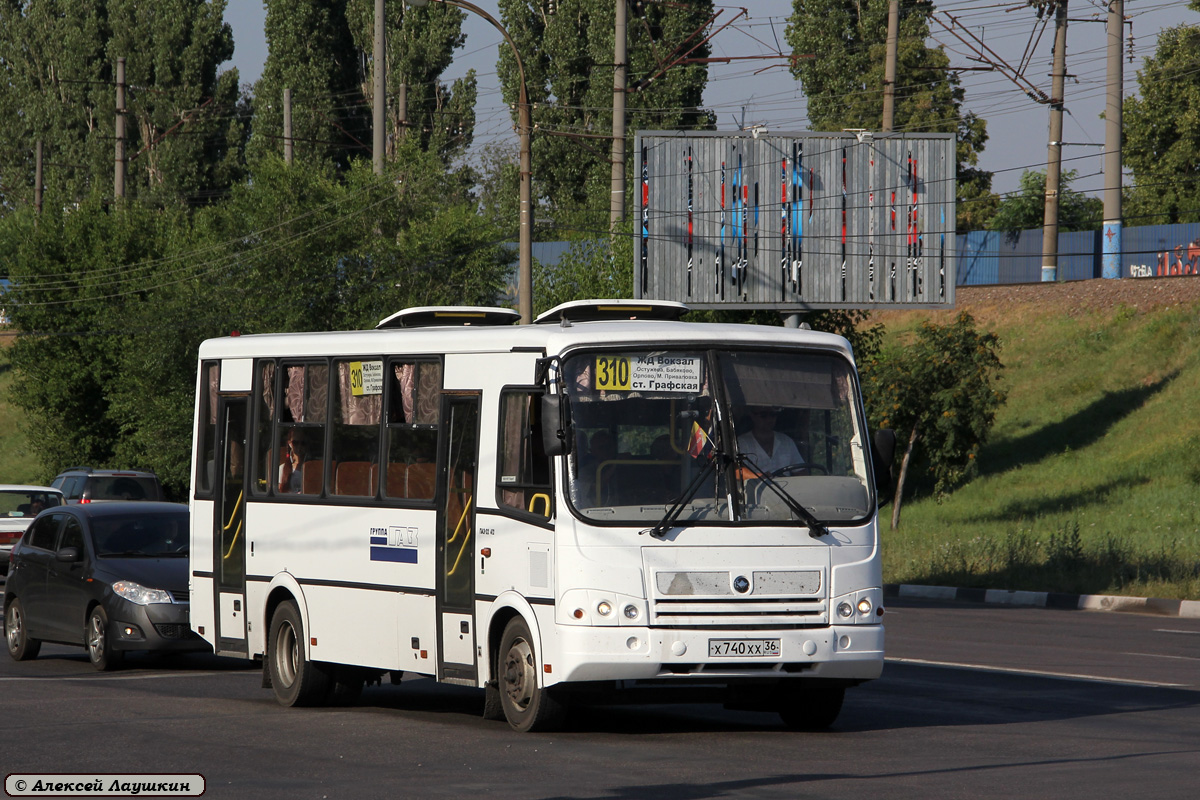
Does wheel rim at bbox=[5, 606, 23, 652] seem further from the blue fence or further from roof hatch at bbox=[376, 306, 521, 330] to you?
the blue fence

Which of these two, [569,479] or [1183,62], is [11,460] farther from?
[569,479]

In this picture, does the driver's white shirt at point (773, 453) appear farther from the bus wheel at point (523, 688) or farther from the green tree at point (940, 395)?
the green tree at point (940, 395)

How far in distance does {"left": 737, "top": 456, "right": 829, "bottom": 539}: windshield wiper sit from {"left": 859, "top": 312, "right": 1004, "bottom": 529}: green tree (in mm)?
22913

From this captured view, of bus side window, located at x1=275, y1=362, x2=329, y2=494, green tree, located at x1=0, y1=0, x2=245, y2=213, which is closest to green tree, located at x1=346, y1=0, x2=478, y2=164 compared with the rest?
green tree, located at x1=0, y1=0, x2=245, y2=213

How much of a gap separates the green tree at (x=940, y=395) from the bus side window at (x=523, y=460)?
22987 millimetres

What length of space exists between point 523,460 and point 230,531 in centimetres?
390

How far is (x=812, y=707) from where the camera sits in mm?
10492

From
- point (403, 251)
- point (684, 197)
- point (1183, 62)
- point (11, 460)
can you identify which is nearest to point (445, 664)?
point (684, 197)

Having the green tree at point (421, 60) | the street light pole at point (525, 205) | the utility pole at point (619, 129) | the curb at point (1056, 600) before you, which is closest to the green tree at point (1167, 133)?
the green tree at point (421, 60)

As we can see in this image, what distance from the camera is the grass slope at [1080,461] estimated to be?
26.1m

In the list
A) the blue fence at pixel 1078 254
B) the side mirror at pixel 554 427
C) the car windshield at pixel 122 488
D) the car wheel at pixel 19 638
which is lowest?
the car windshield at pixel 122 488

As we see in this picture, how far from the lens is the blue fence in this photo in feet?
175

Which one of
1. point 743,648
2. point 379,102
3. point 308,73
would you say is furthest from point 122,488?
point 308,73

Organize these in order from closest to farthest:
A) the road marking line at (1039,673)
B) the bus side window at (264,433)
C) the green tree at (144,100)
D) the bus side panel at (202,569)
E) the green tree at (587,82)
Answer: the bus side window at (264,433), the road marking line at (1039,673), the bus side panel at (202,569), the green tree at (587,82), the green tree at (144,100)
